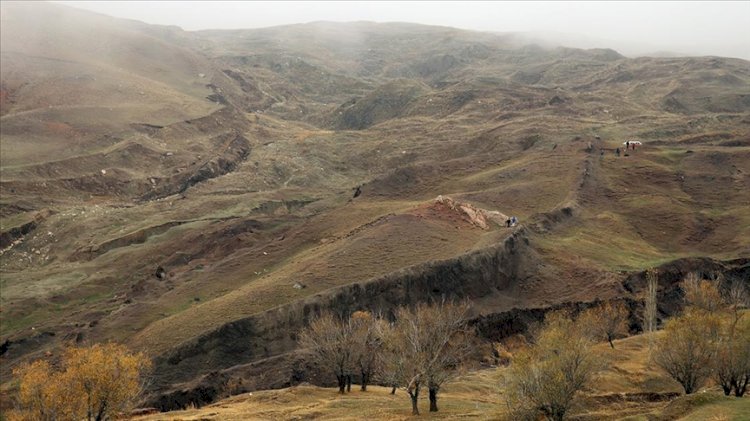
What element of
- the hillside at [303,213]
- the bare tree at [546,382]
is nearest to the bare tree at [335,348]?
the hillside at [303,213]

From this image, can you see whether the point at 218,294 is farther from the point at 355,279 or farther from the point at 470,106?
the point at 470,106

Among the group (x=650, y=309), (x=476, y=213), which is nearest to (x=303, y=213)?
(x=476, y=213)

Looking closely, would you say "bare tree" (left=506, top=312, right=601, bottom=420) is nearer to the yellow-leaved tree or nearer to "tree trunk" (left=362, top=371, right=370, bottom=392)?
"tree trunk" (left=362, top=371, right=370, bottom=392)

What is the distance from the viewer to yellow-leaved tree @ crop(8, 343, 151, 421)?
33281 millimetres

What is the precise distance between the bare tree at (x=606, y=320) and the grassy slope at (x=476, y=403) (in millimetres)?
2517

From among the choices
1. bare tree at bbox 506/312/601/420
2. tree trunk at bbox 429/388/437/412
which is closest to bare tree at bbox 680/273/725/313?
bare tree at bbox 506/312/601/420

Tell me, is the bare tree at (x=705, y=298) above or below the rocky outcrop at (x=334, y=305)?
above

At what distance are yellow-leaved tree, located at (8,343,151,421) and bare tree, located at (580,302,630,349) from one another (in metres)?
33.5

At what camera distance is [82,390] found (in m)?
34.4

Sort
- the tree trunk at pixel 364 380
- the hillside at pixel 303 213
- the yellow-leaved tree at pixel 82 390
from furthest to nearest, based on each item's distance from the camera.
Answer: the hillside at pixel 303 213 → the tree trunk at pixel 364 380 → the yellow-leaved tree at pixel 82 390

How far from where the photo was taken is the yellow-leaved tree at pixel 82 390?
3328 cm

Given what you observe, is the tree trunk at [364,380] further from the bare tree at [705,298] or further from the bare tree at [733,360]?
the bare tree at [705,298]

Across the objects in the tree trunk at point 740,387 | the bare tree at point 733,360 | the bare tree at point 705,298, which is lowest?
the bare tree at point 705,298

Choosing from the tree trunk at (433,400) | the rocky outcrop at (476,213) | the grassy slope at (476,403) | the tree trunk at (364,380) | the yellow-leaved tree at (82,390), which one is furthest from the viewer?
the rocky outcrop at (476,213)
